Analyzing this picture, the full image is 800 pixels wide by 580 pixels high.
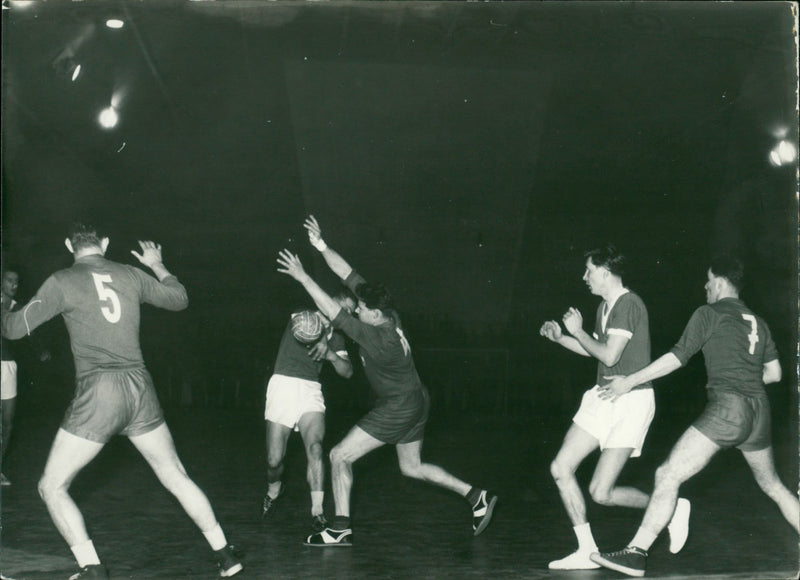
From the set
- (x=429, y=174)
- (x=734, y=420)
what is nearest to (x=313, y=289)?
(x=734, y=420)

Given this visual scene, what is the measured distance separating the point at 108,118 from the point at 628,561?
12.2 meters

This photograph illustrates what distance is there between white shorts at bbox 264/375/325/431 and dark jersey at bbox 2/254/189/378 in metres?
2.10

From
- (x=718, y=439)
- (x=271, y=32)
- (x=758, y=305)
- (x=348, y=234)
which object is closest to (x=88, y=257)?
(x=718, y=439)

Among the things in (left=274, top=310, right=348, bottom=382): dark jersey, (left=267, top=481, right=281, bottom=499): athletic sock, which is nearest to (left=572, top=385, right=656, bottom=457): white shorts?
(left=274, top=310, right=348, bottom=382): dark jersey

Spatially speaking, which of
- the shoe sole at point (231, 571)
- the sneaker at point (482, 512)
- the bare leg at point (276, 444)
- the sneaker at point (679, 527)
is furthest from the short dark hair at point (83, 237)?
the sneaker at point (679, 527)

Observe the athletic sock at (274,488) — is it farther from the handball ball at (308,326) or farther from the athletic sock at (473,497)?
the athletic sock at (473,497)

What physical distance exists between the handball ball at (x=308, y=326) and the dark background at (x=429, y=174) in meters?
6.87

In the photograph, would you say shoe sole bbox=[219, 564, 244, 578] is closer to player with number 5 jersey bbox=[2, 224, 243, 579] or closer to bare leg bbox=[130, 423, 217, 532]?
player with number 5 jersey bbox=[2, 224, 243, 579]

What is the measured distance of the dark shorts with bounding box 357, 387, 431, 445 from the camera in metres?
6.39

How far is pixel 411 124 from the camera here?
1587 cm

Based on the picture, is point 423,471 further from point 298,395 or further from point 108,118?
point 108,118

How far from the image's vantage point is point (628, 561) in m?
5.33

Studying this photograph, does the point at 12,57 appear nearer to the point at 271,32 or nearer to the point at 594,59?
the point at 271,32

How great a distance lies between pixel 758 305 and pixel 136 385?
15093 millimetres
